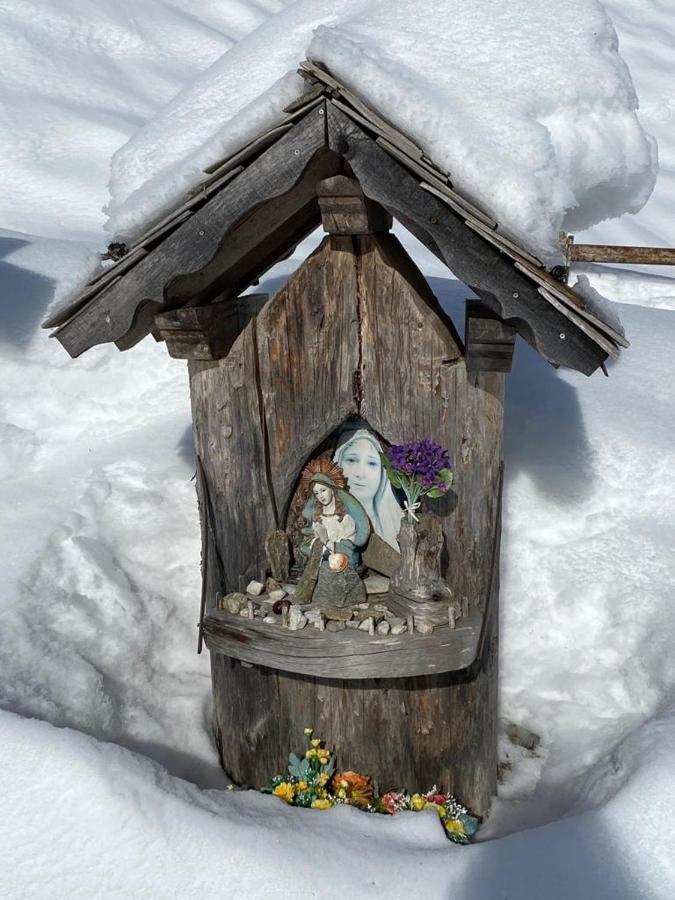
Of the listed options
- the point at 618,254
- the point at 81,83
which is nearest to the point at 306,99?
the point at 618,254

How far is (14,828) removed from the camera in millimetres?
2180

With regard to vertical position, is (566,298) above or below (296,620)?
above

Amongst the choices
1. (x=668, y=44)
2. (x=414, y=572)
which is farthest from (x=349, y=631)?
(x=668, y=44)

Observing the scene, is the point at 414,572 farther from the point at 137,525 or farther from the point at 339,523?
the point at 137,525

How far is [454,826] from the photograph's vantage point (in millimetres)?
2635

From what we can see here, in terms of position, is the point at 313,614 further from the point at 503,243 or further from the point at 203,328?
the point at 503,243

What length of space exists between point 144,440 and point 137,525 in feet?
1.92

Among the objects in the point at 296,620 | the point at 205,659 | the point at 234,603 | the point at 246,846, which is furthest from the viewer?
the point at 205,659

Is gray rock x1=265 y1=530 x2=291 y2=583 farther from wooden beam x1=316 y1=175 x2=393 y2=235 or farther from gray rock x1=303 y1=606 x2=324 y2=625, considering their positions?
wooden beam x1=316 y1=175 x2=393 y2=235

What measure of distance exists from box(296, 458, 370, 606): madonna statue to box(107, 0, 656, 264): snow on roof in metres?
0.94

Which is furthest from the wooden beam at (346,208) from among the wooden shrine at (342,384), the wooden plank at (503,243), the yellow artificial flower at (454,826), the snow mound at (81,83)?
the snow mound at (81,83)

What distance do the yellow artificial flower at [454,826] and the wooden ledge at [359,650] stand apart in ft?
1.82

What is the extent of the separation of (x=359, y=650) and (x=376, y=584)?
33 cm

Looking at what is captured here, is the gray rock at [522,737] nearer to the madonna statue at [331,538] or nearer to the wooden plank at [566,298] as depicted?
the madonna statue at [331,538]
